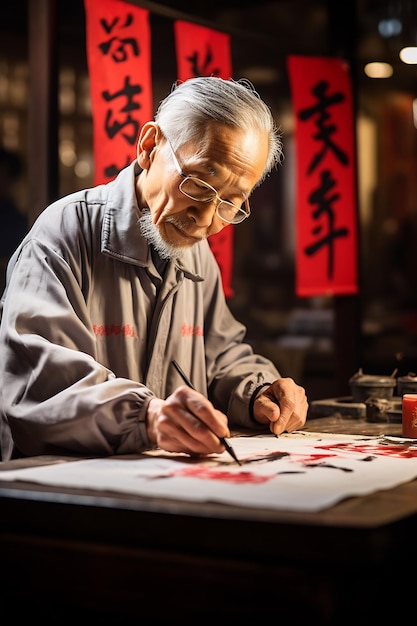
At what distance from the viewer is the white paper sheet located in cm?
209

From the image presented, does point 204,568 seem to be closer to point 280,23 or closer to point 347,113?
point 347,113

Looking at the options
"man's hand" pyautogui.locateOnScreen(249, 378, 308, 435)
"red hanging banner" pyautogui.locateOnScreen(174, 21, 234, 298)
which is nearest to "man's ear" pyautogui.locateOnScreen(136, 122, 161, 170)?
"man's hand" pyautogui.locateOnScreen(249, 378, 308, 435)

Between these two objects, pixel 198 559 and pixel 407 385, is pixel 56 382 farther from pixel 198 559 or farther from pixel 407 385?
pixel 407 385

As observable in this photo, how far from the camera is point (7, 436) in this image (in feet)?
9.91

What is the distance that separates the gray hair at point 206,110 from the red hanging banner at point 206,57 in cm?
204

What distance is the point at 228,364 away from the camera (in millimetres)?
3703

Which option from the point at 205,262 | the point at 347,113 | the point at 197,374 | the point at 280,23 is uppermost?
Answer: the point at 280,23

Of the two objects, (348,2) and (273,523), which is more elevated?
(348,2)

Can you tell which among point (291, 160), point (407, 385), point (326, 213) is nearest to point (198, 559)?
point (407, 385)

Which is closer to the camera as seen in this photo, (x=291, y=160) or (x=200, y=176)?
(x=200, y=176)

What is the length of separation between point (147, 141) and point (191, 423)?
4.03 feet

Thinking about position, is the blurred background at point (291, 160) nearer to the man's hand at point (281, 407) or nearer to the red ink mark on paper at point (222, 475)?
the man's hand at point (281, 407)

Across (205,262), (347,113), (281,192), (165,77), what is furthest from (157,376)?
(281,192)

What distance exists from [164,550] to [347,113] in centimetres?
489
